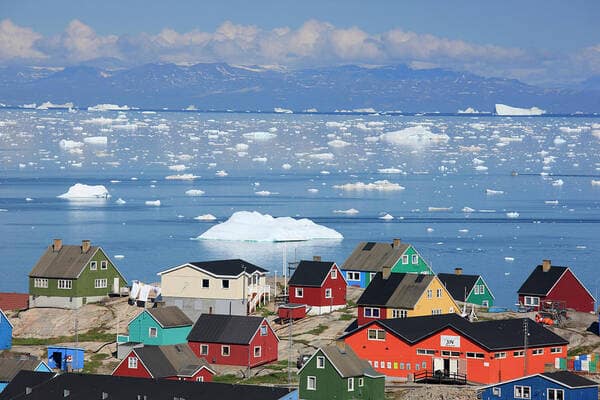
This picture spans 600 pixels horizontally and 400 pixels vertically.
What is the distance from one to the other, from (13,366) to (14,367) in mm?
106

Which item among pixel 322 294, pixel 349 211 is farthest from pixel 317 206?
pixel 322 294

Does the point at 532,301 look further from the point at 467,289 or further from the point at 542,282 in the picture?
the point at 467,289

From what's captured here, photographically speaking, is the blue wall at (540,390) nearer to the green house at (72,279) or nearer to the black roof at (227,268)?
the black roof at (227,268)

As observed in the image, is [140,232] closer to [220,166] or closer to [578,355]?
[578,355]

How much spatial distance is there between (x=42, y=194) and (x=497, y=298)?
6718cm

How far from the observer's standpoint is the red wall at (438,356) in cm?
3922

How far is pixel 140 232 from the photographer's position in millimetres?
90625

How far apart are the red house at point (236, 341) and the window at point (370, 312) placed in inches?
150

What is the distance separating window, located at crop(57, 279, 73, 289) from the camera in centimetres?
5138

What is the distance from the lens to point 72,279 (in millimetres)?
51219

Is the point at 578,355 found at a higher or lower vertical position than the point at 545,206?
lower

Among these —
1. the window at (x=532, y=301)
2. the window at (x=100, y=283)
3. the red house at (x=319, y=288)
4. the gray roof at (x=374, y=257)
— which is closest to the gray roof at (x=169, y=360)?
the red house at (x=319, y=288)

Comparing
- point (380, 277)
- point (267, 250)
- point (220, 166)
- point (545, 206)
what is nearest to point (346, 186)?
point (545, 206)

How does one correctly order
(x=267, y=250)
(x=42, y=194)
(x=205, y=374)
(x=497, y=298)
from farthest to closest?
1. (x=42, y=194)
2. (x=267, y=250)
3. (x=497, y=298)
4. (x=205, y=374)
